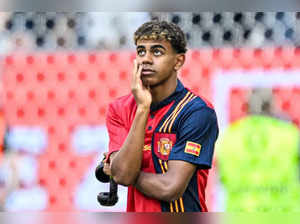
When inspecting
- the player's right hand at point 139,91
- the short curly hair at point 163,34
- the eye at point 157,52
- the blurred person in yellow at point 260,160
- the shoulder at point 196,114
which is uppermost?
the short curly hair at point 163,34

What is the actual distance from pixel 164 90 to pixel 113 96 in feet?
6.27

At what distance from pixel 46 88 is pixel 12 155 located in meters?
0.48

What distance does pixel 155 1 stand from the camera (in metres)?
0.87

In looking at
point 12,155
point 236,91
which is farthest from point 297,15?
point 12,155

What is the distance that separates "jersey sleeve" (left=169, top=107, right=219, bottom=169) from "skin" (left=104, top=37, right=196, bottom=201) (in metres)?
0.02

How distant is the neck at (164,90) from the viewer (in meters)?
1.35

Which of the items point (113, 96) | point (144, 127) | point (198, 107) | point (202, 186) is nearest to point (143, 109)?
point (144, 127)

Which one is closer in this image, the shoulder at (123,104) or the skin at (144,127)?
the skin at (144,127)

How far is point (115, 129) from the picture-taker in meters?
1.40

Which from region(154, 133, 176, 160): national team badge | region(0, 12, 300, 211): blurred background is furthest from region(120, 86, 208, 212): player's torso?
region(0, 12, 300, 211): blurred background

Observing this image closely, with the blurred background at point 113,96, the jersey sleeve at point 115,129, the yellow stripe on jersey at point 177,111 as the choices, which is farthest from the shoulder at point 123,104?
the blurred background at point 113,96

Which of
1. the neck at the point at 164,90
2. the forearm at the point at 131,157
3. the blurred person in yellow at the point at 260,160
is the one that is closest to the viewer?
the forearm at the point at 131,157

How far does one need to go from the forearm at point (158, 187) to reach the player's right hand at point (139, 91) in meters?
0.18

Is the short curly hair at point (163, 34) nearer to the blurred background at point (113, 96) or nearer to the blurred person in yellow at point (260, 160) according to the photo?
the blurred background at point (113, 96)
